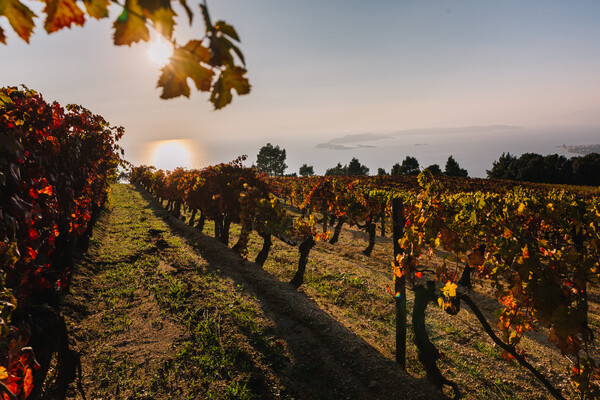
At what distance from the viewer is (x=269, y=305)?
294 inches

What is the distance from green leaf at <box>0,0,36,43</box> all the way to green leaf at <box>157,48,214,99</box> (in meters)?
0.50

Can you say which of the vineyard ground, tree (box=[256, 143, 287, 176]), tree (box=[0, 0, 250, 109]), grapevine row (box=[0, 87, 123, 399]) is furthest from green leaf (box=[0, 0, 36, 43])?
tree (box=[256, 143, 287, 176])

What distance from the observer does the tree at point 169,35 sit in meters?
0.73

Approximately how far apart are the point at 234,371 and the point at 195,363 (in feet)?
2.45

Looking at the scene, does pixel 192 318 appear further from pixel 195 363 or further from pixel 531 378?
pixel 531 378

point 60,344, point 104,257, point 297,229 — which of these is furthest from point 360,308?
point 104,257

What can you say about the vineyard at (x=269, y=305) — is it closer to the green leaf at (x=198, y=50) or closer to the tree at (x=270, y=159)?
the green leaf at (x=198, y=50)

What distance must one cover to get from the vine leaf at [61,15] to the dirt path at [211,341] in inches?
200

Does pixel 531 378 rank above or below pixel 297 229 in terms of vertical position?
below

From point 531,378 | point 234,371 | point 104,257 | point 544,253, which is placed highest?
point 544,253

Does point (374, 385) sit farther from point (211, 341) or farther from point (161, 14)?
point (161, 14)

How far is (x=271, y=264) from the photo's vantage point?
36.8 ft

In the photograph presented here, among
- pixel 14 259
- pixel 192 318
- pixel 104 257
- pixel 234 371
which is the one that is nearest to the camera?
pixel 14 259

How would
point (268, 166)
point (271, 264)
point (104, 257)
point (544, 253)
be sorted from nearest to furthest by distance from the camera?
point (544, 253), point (104, 257), point (271, 264), point (268, 166)
